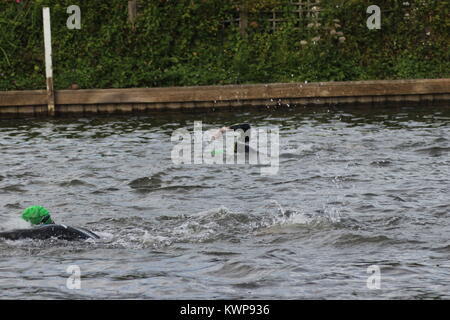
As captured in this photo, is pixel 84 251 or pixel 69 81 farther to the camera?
pixel 69 81

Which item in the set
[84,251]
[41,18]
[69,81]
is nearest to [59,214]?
[84,251]

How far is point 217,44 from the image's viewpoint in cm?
2997

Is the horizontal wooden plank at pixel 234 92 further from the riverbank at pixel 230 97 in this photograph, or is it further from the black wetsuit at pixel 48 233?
the black wetsuit at pixel 48 233

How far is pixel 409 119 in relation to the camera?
2458 centimetres

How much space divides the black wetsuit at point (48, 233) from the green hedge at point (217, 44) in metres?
14.9

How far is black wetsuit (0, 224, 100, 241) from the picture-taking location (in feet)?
43.2

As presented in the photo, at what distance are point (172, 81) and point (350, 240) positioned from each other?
51.0 feet

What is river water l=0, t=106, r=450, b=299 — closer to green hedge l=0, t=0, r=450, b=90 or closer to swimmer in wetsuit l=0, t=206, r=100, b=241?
swimmer in wetsuit l=0, t=206, r=100, b=241

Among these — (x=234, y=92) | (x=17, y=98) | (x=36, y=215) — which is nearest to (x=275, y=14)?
(x=234, y=92)

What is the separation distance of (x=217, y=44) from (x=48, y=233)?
17490 millimetres

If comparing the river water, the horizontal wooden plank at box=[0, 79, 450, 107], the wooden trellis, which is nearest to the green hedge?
the wooden trellis

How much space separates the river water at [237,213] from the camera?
11688mm

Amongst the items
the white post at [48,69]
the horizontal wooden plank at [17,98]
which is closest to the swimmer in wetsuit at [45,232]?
the white post at [48,69]
